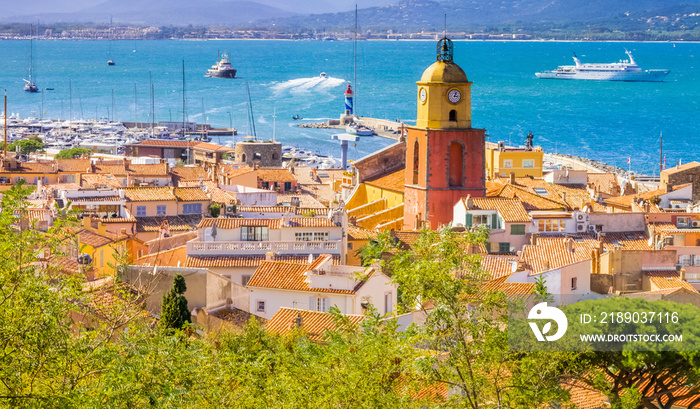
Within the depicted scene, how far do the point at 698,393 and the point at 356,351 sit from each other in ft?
14.3

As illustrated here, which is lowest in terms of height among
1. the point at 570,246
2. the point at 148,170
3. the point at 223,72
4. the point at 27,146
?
the point at 570,246

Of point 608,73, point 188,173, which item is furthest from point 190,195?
point 608,73

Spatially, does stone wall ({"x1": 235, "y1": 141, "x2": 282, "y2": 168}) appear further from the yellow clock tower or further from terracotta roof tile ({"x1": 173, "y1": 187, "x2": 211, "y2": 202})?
the yellow clock tower

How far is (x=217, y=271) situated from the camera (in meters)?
23.5

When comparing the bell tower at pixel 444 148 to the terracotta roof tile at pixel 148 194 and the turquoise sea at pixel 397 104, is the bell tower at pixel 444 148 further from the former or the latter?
the turquoise sea at pixel 397 104

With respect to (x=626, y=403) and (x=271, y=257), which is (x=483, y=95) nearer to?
(x=271, y=257)

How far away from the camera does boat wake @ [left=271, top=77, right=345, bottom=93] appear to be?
15721cm

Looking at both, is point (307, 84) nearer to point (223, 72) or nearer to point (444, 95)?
point (223, 72)

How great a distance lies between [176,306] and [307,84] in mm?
145547

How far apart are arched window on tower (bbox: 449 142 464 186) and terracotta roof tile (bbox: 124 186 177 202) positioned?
765 centimetres

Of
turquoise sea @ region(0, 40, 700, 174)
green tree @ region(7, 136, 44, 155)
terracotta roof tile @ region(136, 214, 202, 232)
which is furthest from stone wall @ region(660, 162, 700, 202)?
turquoise sea @ region(0, 40, 700, 174)

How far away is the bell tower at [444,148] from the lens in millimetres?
33406

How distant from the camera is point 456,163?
34094 mm

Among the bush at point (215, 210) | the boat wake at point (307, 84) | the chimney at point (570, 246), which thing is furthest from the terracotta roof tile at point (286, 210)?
the boat wake at point (307, 84)
